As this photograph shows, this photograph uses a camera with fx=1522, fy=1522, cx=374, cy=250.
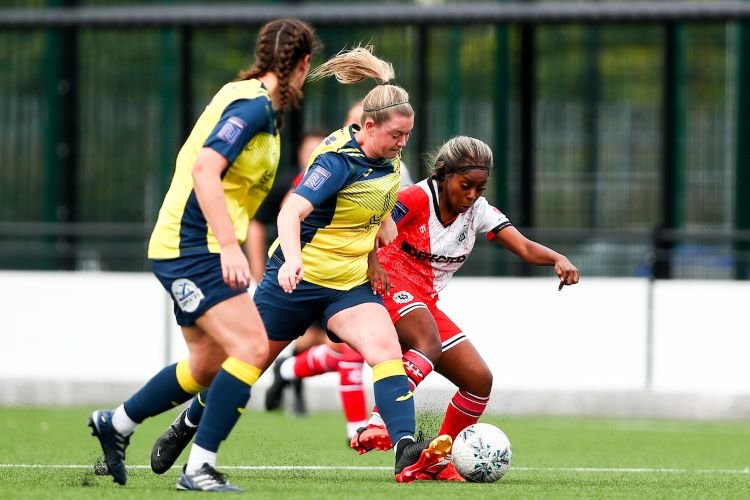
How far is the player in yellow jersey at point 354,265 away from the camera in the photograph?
21.3 feet

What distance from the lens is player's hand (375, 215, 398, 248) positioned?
6.92 m

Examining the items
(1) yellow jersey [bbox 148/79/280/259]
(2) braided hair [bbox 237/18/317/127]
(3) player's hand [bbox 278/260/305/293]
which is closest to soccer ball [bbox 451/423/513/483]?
(3) player's hand [bbox 278/260/305/293]

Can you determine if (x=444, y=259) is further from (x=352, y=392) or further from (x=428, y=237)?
(x=352, y=392)

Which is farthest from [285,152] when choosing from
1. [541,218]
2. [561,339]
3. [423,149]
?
[561,339]

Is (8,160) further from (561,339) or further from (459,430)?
(459,430)

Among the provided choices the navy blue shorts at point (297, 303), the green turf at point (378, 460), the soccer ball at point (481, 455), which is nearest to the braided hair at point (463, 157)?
the navy blue shorts at point (297, 303)

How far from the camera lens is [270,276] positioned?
6.75m

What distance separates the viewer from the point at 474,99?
14.0 meters

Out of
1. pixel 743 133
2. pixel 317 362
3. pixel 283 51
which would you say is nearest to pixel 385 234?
pixel 283 51

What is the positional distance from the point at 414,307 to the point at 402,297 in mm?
75

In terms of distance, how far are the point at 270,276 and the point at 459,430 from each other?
1293mm

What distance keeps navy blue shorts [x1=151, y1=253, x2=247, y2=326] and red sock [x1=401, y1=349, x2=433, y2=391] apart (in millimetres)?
1172

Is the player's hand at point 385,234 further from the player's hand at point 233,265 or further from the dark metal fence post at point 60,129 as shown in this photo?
the dark metal fence post at point 60,129

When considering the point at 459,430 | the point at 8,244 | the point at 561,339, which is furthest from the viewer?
the point at 8,244
